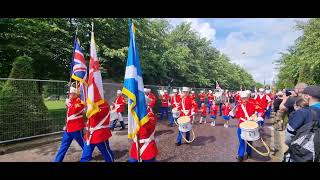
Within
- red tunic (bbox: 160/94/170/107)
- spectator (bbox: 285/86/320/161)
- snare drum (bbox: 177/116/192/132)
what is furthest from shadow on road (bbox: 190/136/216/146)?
red tunic (bbox: 160/94/170/107)

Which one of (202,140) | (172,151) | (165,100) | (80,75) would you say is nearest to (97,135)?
(80,75)

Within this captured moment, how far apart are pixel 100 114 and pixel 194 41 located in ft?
123

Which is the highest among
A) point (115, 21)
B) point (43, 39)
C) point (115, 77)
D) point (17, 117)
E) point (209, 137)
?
point (115, 21)

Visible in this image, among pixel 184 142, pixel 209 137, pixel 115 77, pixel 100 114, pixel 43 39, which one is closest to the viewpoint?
pixel 100 114

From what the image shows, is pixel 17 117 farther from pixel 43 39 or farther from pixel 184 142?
pixel 43 39

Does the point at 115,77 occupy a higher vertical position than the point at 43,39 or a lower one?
lower

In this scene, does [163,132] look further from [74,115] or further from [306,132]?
[306,132]

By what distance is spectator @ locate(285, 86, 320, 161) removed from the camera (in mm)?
4359

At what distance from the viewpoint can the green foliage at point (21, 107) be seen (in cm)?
936

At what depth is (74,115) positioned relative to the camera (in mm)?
7555

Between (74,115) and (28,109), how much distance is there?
337 cm

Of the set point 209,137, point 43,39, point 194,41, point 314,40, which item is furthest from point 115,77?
point 194,41
